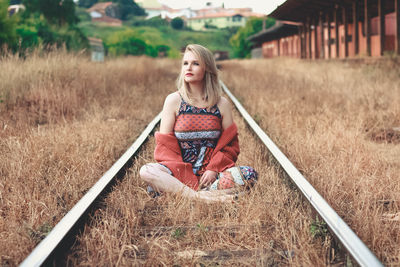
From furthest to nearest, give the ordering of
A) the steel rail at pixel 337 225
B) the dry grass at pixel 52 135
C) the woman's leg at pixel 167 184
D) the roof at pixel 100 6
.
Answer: the roof at pixel 100 6, the woman's leg at pixel 167 184, the dry grass at pixel 52 135, the steel rail at pixel 337 225

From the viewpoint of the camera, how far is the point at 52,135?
4.20 meters

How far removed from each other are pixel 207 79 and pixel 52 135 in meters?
2.11

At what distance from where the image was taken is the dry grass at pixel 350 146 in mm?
2187

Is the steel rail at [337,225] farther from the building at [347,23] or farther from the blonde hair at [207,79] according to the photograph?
the building at [347,23]

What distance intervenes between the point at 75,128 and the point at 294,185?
3.05m

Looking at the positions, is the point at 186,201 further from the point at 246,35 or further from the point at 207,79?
the point at 246,35

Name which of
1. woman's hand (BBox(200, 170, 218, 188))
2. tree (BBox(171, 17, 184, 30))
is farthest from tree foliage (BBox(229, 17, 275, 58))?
woman's hand (BBox(200, 170, 218, 188))

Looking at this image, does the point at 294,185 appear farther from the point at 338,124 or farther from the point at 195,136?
the point at 338,124

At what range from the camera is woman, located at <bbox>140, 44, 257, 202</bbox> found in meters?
2.64

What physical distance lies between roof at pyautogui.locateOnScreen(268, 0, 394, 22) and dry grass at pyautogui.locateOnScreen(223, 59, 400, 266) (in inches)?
455

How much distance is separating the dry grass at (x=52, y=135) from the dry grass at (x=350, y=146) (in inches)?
63.4

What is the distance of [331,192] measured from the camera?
2543 millimetres

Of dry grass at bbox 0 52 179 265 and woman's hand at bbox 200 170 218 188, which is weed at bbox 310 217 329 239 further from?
dry grass at bbox 0 52 179 265

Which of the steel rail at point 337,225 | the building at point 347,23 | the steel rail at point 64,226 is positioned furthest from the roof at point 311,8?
the steel rail at point 64,226
